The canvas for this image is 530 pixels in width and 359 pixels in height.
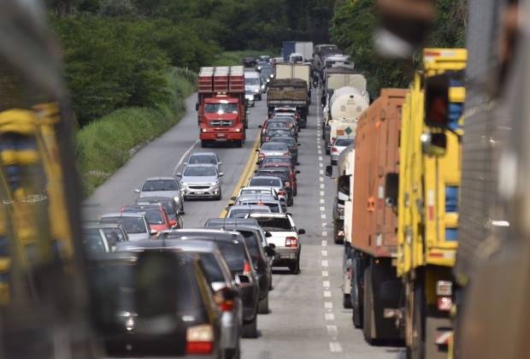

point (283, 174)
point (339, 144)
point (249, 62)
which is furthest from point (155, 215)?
point (249, 62)

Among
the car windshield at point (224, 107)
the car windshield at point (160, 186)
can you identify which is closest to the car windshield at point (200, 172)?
the car windshield at point (160, 186)

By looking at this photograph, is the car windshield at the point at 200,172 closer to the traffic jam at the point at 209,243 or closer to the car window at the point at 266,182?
the traffic jam at the point at 209,243

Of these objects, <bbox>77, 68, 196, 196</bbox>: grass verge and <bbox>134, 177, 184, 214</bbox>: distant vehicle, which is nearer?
<bbox>134, 177, 184, 214</bbox>: distant vehicle

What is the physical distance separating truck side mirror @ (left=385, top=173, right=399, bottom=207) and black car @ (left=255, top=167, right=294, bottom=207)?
37.3 meters

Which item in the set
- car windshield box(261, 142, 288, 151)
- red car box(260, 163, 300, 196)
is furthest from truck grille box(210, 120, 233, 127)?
red car box(260, 163, 300, 196)

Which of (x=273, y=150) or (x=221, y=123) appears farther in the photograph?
(x=221, y=123)

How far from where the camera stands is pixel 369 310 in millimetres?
21938

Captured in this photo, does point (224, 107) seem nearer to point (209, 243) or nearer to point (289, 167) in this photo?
point (289, 167)

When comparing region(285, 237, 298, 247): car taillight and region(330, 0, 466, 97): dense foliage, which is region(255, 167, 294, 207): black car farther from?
region(285, 237, 298, 247): car taillight

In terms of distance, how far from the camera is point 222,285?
15562 mm

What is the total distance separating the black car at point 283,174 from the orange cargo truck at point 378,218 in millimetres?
33654

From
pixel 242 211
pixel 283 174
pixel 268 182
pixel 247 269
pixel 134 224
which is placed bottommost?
pixel 283 174

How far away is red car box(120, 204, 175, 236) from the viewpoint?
40.3m

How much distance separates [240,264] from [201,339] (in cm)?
913
